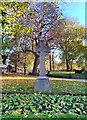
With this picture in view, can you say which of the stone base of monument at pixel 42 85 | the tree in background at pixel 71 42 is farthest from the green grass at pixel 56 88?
the tree in background at pixel 71 42

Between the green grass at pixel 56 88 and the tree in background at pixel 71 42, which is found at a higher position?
the tree in background at pixel 71 42

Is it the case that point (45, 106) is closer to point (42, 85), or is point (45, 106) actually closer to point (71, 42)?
point (42, 85)

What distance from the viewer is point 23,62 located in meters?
9.64

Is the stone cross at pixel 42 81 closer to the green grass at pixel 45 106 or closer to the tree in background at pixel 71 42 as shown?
the green grass at pixel 45 106

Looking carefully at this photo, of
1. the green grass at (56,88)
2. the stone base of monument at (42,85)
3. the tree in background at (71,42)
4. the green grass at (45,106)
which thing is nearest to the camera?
the green grass at (45,106)

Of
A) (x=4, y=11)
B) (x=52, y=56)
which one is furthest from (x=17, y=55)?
(x=4, y=11)

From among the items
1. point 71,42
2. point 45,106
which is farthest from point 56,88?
point 71,42

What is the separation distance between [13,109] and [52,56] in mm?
7463

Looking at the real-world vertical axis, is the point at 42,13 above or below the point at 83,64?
above

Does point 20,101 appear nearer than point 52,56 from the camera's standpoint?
Yes

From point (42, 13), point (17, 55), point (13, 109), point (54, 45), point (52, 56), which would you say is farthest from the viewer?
point (52, 56)

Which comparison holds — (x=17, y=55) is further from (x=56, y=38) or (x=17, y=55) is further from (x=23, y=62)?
(x=56, y=38)

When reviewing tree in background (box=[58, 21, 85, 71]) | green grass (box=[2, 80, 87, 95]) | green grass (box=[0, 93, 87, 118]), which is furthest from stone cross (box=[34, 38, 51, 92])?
tree in background (box=[58, 21, 85, 71])

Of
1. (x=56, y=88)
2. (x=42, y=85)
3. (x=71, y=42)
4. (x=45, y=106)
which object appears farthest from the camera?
(x=71, y=42)
